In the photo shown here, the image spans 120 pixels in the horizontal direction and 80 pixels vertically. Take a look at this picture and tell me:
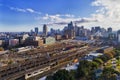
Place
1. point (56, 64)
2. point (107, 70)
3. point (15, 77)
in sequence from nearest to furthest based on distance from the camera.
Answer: point (107, 70) → point (15, 77) → point (56, 64)

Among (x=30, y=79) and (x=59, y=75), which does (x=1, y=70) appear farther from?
(x=59, y=75)

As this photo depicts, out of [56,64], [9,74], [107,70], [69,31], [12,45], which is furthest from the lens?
[69,31]

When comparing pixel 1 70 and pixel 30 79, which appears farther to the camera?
pixel 1 70

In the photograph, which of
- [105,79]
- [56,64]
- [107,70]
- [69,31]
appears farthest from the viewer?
[69,31]

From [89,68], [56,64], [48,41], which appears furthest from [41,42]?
[89,68]

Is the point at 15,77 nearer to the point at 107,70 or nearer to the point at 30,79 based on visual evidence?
the point at 30,79

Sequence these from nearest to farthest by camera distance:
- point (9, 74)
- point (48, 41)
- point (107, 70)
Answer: point (107, 70) → point (9, 74) → point (48, 41)

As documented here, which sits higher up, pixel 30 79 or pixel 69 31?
pixel 69 31

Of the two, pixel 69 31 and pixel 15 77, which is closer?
pixel 15 77

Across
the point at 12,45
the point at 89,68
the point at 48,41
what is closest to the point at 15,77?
the point at 89,68
